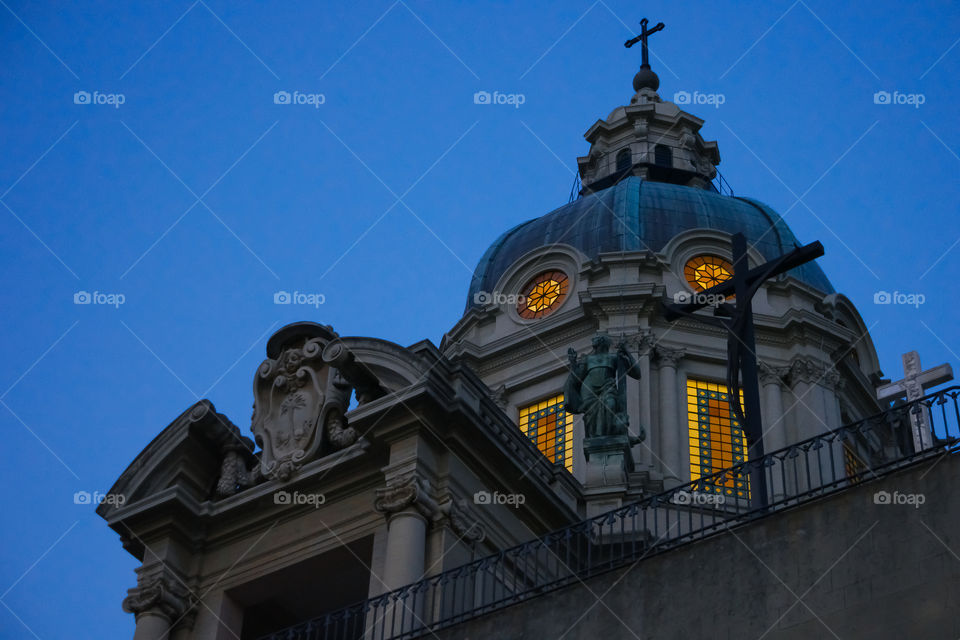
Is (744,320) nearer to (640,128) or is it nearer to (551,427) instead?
(551,427)

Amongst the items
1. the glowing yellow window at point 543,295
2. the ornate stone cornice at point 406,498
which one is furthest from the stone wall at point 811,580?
the glowing yellow window at point 543,295

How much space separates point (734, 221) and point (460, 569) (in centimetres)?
3047

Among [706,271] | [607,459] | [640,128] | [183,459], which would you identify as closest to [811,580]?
[183,459]

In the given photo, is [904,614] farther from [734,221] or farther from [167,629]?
[734,221]

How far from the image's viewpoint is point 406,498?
83.9ft

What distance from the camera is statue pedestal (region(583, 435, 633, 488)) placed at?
34.3m

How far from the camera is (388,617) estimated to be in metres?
23.8

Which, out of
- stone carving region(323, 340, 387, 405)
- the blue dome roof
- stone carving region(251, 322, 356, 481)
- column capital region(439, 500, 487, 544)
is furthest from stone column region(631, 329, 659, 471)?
column capital region(439, 500, 487, 544)

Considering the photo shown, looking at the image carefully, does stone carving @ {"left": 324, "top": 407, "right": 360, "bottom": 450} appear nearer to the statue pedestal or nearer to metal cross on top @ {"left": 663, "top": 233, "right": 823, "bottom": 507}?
metal cross on top @ {"left": 663, "top": 233, "right": 823, "bottom": 507}

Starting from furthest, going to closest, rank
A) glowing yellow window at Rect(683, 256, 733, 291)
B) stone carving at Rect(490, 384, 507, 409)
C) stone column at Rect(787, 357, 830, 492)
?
1. glowing yellow window at Rect(683, 256, 733, 291)
2. stone carving at Rect(490, 384, 507, 409)
3. stone column at Rect(787, 357, 830, 492)

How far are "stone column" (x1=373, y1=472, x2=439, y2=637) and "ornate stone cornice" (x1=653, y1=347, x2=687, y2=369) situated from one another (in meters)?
21.2

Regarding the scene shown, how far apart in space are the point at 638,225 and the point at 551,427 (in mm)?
7909

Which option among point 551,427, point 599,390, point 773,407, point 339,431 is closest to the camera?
point 339,431

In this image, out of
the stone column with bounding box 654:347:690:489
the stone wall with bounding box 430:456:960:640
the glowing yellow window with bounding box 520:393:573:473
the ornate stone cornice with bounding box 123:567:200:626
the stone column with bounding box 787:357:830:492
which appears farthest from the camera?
the stone column with bounding box 787:357:830:492
